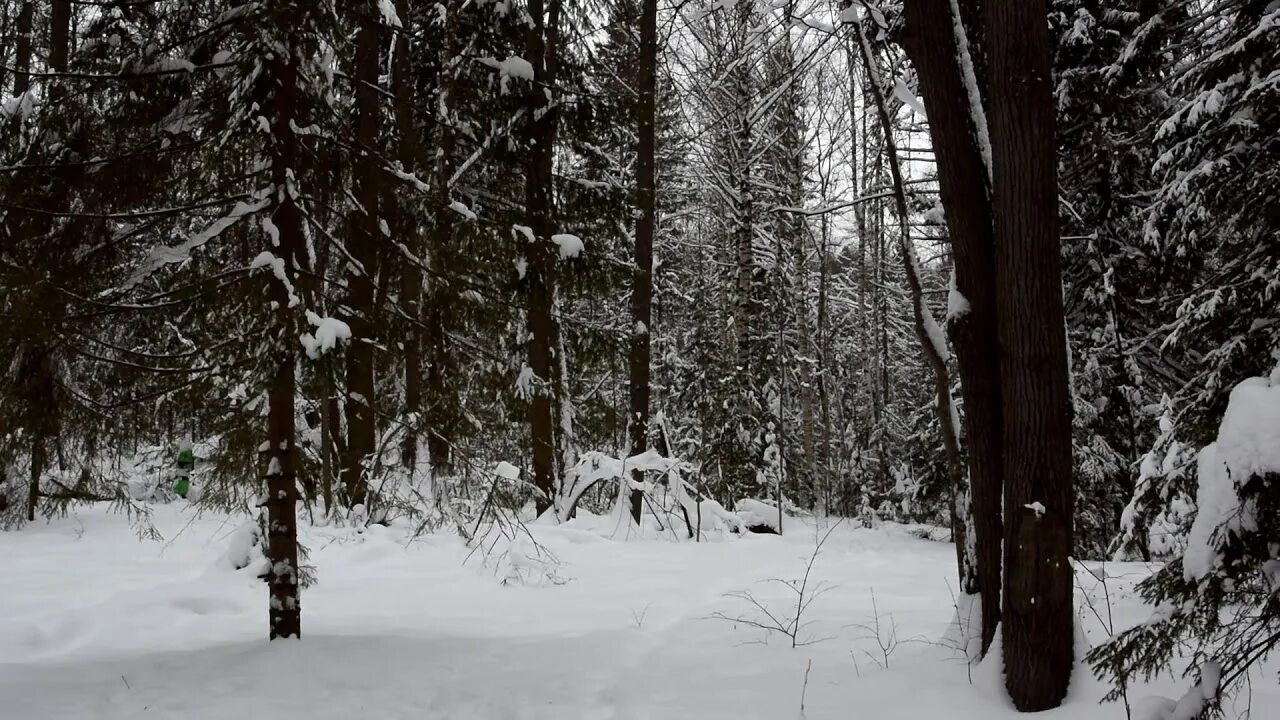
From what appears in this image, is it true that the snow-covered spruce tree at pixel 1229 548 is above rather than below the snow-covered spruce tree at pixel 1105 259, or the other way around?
below

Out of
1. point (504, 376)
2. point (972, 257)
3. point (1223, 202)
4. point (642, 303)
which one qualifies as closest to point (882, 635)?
point (972, 257)

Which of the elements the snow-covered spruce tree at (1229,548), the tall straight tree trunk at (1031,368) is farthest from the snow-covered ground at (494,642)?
the snow-covered spruce tree at (1229,548)

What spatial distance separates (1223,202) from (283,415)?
7466 millimetres

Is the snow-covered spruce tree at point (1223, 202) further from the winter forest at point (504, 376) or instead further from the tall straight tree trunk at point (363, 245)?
the tall straight tree trunk at point (363, 245)

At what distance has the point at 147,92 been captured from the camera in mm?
5016

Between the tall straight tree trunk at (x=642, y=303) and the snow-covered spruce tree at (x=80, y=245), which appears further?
the tall straight tree trunk at (x=642, y=303)

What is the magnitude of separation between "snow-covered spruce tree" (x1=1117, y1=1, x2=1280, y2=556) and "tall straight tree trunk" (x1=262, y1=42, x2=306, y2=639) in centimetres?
567

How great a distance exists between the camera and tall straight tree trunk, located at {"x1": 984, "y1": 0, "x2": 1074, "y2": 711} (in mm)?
3900

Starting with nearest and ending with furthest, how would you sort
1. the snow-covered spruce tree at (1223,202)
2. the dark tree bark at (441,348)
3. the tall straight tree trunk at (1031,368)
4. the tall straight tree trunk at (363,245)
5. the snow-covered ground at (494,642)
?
1. the tall straight tree trunk at (1031,368)
2. the snow-covered ground at (494,642)
3. the tall straight tree trunk at (363,245)
4. the dark tree bark at (441,348)
5. the snow-covered spruce tree at (1223,202)

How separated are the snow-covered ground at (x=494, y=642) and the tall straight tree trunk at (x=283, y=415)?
1.12 feet

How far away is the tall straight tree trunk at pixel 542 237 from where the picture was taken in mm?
6559

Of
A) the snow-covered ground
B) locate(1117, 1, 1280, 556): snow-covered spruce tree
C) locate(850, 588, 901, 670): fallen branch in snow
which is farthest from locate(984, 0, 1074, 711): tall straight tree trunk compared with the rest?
locate(1117, 1, 1280, 556): snow-covered spruce tree

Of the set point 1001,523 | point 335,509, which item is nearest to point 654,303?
point 335,509

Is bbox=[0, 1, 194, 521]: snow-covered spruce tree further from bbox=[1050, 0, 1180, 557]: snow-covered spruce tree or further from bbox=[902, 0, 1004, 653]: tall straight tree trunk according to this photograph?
bbox=[1050, 0, 1180, 557]: snow-covered spruce tree
